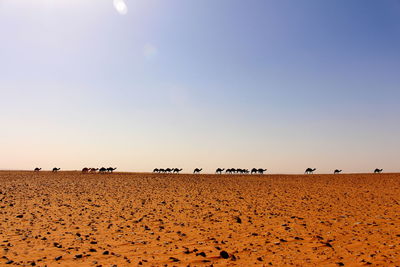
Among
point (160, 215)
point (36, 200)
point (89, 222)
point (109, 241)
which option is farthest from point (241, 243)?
point (36, 200)

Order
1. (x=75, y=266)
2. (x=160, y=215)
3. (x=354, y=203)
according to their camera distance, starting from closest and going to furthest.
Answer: (x=75, y=266), (x=160, y=215), (x=354, y=203)

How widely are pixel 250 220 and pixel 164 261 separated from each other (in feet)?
23.6

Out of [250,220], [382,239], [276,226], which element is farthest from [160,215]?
[382,239]

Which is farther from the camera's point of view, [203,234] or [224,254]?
[203,234]

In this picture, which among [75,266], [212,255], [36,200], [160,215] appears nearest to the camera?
[75,266]

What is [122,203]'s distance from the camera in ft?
72.2

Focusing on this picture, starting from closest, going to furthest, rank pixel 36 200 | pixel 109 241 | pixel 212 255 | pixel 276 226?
pixel 212 255
pixel 109 241
pixel 276 226
pixel 36 200

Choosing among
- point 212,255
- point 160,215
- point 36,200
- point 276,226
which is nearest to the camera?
point 212,255

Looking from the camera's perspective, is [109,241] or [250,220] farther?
[250,220]

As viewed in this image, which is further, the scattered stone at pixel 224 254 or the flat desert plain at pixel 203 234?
the scattered stone at pixel 224 254

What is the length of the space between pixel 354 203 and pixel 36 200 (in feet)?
80.6

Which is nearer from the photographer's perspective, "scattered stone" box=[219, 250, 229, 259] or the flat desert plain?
the flat desert plain

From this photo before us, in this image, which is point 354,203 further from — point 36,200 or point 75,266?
point 36,200

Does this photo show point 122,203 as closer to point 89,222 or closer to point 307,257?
point 89,222
